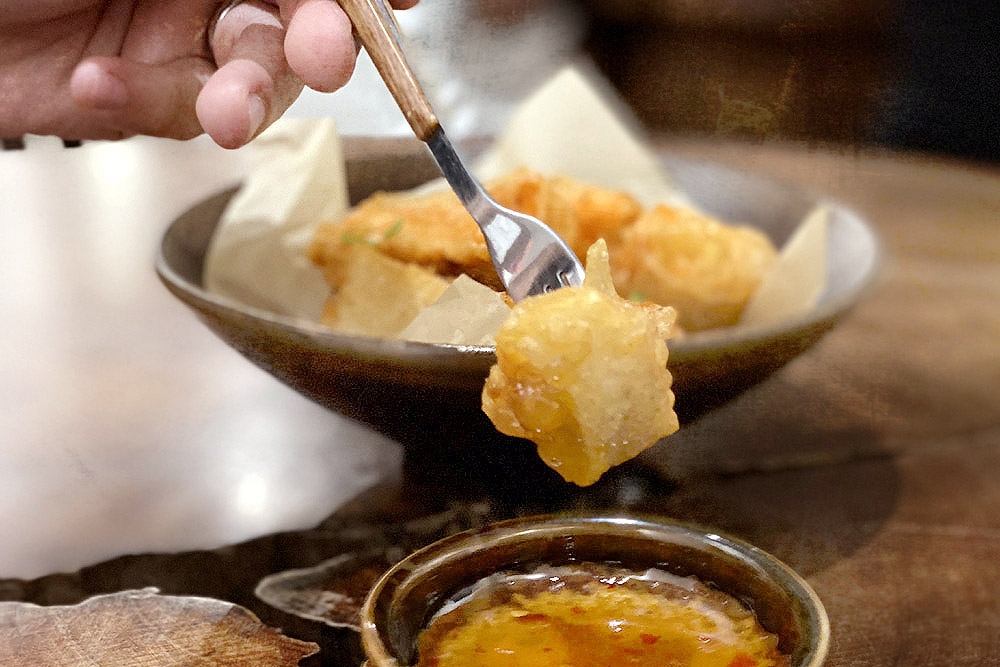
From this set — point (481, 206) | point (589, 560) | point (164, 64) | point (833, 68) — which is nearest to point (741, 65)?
point (833, 68)

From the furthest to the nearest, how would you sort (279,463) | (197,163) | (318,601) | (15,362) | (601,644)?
(197,163) < (15,362) < (279,463) < (318,601) < (601,644)

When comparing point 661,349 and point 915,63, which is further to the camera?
point 915,63

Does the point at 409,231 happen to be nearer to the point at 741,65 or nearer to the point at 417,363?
the point at 417,363

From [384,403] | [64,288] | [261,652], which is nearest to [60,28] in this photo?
[64,288]

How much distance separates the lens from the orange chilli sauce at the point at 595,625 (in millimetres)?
463

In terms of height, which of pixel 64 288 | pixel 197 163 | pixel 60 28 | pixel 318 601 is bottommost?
pixel 318 601

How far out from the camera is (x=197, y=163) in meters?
1.15

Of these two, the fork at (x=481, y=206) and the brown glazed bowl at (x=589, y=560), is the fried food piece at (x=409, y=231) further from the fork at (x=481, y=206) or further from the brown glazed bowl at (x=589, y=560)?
the brown glazed bowl at (x=589, y=560)

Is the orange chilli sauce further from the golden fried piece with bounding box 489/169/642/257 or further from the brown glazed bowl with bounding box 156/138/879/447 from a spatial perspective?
the golden fried piece with bounding box 489/169/642/257

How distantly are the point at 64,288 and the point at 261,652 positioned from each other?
0.80m

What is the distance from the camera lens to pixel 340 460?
2.68ft

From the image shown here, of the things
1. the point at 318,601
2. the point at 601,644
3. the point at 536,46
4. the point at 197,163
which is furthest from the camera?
the point at 536,46

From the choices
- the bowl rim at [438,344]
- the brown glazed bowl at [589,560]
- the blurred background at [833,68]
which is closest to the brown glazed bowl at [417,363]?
the bowl rim at [438,344]

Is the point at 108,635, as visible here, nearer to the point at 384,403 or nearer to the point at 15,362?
the point at 384,403
